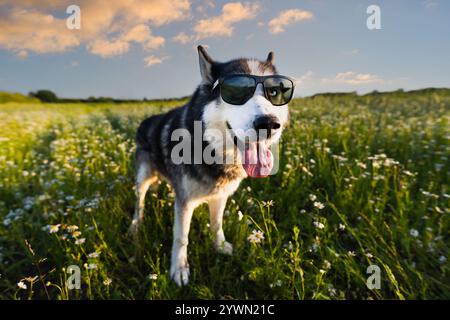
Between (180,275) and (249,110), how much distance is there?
1.66 metres

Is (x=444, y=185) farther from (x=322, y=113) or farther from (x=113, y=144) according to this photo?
(x=113, y=144)

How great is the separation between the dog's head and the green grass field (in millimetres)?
486

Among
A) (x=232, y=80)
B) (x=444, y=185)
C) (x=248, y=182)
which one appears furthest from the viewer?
(x=248, y=182)

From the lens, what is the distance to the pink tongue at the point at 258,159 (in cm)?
248

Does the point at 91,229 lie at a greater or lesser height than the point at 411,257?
greater

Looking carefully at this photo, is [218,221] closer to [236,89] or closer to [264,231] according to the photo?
[264,231]

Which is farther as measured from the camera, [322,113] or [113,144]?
[322,113]

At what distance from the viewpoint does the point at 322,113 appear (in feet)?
26.6

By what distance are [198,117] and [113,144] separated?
3852mm

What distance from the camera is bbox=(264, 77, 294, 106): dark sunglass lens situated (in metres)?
2.45

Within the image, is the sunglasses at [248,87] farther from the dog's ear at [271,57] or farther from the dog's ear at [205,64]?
Answer: the dog's ear at [271,57]
